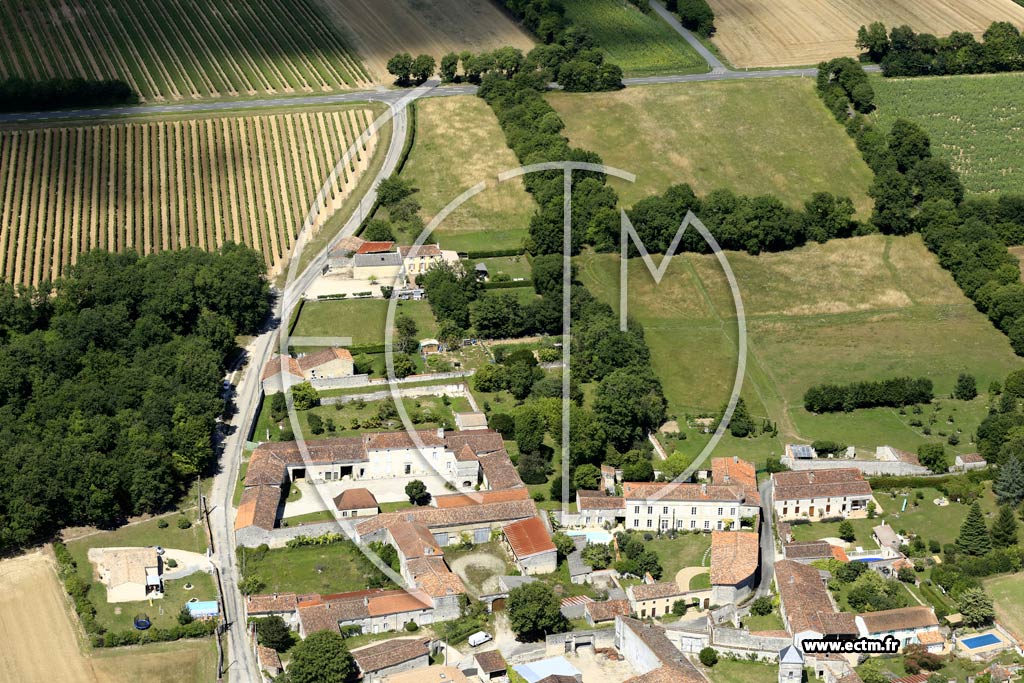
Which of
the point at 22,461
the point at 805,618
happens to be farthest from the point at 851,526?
the point at 22,461

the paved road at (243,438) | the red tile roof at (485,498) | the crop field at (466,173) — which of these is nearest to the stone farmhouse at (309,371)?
the paved road at (243,438)

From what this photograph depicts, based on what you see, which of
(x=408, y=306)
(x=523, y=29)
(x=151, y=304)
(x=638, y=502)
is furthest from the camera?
(x=523, y=29)

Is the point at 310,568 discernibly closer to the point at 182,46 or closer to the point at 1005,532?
the point at 1005,532

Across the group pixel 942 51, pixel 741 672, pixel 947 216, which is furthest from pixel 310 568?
pixel 942 51

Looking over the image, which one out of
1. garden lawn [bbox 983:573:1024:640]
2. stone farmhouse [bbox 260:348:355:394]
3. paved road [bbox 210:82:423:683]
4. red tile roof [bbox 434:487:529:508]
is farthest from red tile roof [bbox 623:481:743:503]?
stone farmhouse [bbox 260:348:355:394]

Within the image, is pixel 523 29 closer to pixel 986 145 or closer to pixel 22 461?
pixel 986 145

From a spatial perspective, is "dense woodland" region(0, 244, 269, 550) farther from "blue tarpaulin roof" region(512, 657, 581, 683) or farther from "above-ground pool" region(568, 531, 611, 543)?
"blue tarpaulin roof" region(512, 657, 581, 683)
